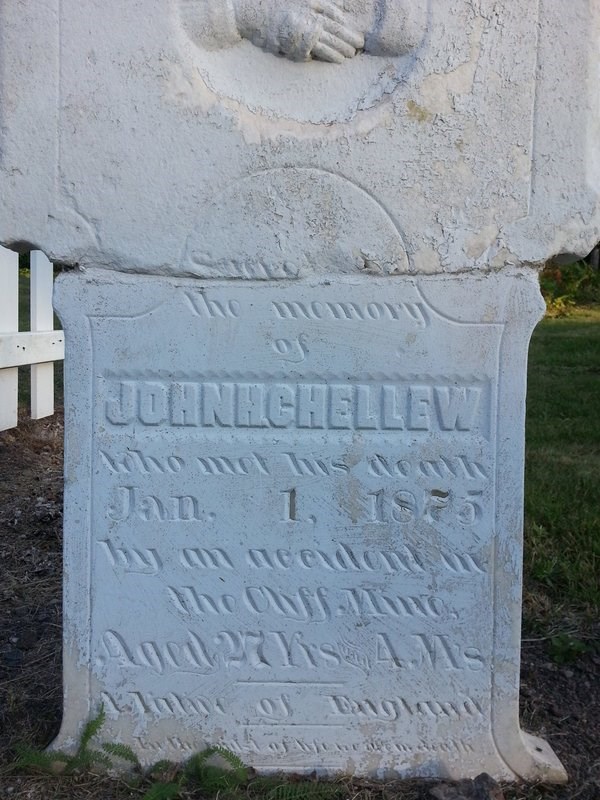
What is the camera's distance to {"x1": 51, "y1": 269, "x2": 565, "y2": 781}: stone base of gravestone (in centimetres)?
270

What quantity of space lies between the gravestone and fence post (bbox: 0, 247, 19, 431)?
3.50 metres

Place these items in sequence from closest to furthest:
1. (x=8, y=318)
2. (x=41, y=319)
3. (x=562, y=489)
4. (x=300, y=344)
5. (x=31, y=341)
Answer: (x=300, y=344), (x=562, y=489), (x=8, y=318), (x=31, y=341), (x=41, y=319)

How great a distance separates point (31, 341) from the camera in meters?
6.34

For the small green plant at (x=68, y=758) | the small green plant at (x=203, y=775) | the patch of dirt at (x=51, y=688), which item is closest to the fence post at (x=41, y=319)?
the patch of dirt at (x=51, y=688)

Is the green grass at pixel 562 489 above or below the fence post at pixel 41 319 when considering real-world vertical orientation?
below

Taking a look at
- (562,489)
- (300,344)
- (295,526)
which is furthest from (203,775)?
(562,489)

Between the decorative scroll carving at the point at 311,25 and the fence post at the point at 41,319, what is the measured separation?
3.94 meters

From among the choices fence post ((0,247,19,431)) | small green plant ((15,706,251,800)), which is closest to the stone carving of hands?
small green plant ((15,706,251,800))

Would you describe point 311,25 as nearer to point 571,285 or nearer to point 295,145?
point 295,145

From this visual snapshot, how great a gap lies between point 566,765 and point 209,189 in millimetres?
1965

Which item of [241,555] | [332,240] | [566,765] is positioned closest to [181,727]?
[241,555]

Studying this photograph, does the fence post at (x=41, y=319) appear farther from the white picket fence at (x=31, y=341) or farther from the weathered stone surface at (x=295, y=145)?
the weathered stone surface at (x=295, y=145)

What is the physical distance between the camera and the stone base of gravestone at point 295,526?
2.70 meters

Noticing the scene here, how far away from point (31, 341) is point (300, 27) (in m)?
4.15
